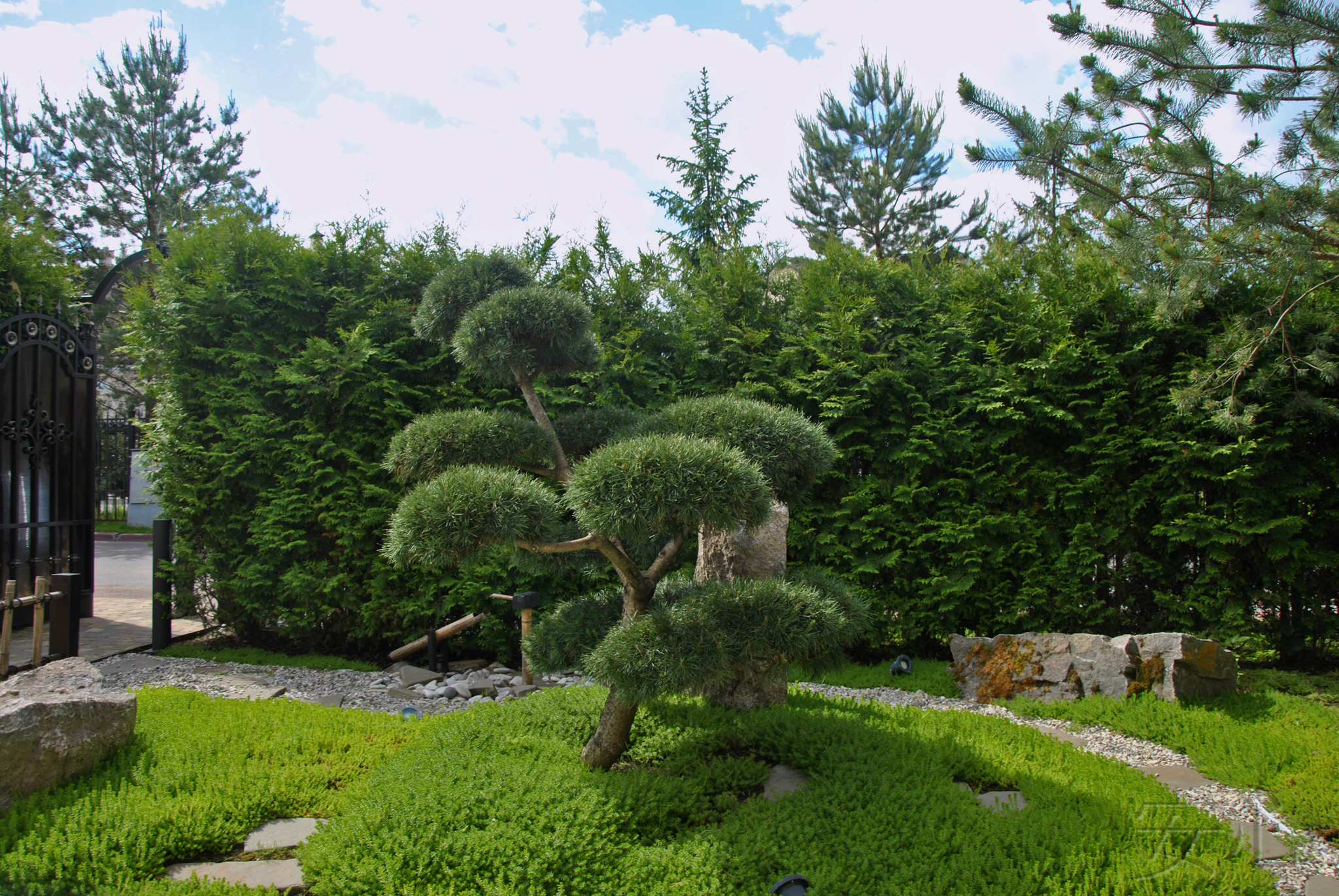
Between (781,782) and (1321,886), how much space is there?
192cm

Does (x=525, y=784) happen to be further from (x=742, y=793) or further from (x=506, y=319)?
(x=506, y=319)

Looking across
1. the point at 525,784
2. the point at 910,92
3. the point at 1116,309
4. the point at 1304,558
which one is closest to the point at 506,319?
the point at 525,784

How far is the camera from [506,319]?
329 centimetres

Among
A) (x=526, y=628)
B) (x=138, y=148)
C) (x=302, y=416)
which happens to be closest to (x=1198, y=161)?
(x=526, y=628)

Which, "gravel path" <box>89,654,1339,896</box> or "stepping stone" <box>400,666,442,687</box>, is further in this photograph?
"stepping stone" <box>400,666,442,687</box>

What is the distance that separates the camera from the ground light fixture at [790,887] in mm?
2234

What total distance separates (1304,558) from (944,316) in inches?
109

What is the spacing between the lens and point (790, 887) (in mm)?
2256

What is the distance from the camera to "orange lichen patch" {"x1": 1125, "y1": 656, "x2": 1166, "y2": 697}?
4359 mm

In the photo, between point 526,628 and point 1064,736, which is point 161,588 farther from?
point 1064,736

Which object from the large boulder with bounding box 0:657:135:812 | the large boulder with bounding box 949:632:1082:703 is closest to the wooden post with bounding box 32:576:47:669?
the large boulder with bounding box 0:657:135:812

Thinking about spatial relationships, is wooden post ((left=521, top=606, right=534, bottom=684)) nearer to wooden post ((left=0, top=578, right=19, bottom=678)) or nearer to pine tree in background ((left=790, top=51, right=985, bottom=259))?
wooden post ((left=0, top=578, right=19, bottom=678))

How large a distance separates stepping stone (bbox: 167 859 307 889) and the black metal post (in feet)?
12.3

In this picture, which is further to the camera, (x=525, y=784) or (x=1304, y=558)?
(x=1304, y=558)
